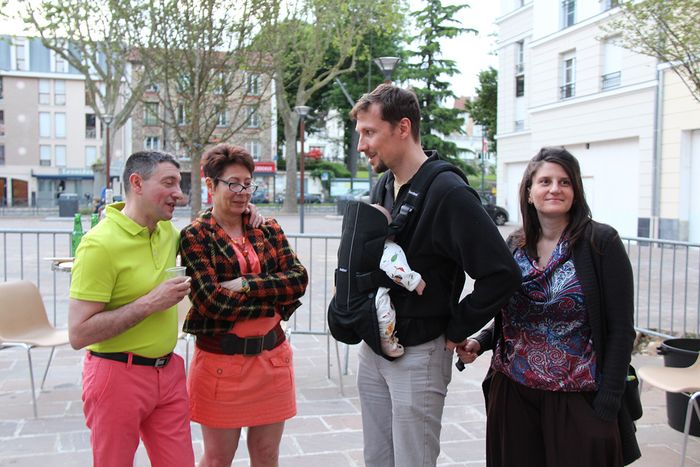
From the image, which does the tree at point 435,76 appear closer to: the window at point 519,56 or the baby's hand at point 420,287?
the window at point 519,56

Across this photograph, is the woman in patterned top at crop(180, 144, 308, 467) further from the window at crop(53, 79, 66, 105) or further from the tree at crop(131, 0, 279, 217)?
the window at crop(53, 79, 66, 105)

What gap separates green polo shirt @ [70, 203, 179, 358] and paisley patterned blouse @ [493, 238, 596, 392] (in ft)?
4.57

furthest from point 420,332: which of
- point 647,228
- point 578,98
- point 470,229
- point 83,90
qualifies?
point 83,90

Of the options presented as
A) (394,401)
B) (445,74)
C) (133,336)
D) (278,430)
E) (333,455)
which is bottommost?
(333,455)

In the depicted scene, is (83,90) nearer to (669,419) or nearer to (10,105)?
(10,105)

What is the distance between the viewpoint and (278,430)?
2.84 meters

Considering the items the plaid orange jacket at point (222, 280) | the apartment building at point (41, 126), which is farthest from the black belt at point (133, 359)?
the apartment building at point (41, 126)

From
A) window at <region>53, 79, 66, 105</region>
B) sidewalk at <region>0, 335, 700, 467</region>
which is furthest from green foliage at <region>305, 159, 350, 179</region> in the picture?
sidewalk at <region>0, 335, 700, 467</region>

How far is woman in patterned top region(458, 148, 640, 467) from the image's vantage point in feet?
7.79

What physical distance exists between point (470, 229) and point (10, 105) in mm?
60639

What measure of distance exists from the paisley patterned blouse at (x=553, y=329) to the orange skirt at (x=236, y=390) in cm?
100

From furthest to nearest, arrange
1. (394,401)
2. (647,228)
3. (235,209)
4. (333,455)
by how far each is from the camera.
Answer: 1. (647,228)
2. (333,455)
3. (235,209)
4. (394,401)

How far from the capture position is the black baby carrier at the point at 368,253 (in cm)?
233

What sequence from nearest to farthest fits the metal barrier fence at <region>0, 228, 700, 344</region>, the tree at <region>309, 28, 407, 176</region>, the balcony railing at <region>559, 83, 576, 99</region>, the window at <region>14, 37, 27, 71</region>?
the metal barrier fence at <region>0, 228, 700, 344</region>
the balcony railing at <region>559, 83, 576, 99</region>
the tree at <region>309, 28, 407, 176</region>
the window at <region>14, 37, 27, 71</region>
